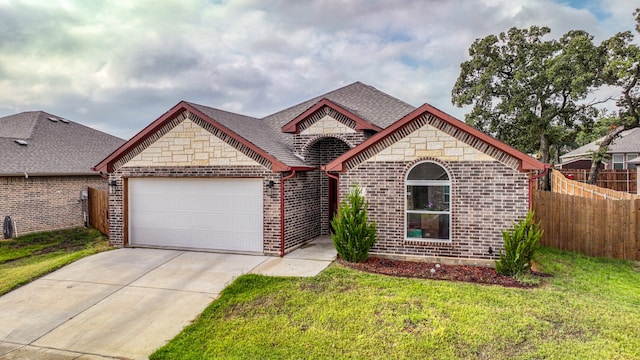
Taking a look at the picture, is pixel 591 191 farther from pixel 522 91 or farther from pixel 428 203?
pixel 522 91

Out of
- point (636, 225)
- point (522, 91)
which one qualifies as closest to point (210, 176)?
point (636, 225)

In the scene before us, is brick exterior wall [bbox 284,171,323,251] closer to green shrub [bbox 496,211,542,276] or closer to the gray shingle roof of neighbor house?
green shrub [bbox 496,211,542,276]

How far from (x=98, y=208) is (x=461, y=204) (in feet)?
52.7

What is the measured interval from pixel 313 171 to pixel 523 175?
667cm

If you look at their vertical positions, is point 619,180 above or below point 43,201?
above

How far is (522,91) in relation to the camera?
26609 mm

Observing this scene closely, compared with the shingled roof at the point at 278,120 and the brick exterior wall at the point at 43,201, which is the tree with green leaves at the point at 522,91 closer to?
the shingled roof at the point at 278,120

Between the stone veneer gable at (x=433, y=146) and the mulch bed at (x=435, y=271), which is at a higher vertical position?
the stone veneer gable at (x=433, y=146)

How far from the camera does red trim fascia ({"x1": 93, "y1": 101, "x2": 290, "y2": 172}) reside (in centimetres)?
1097

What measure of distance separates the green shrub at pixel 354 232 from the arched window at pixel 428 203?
113 cm

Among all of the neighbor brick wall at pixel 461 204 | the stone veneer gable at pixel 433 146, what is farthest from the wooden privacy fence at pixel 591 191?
the stone veneer gable at pixel 433 146

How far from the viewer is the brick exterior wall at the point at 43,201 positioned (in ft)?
52.5

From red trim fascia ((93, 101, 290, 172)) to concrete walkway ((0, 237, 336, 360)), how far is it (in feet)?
9.01

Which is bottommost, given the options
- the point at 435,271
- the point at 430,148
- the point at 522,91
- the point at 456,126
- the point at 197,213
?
the point at 435,271
